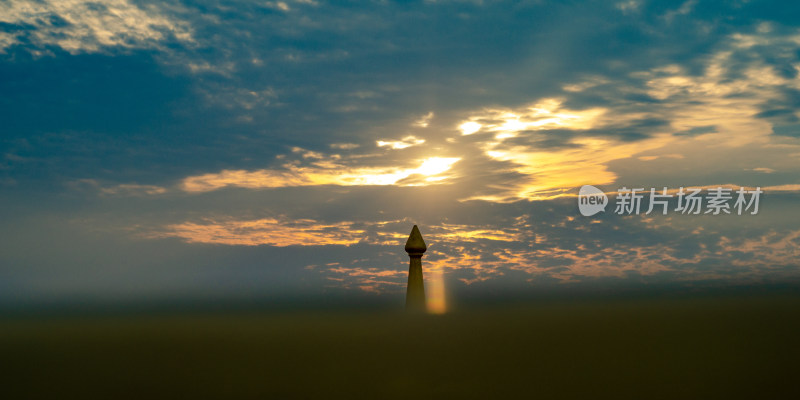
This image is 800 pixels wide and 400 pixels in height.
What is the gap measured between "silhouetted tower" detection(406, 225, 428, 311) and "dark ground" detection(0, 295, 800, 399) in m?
0.81

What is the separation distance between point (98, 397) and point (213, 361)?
20.1 feet

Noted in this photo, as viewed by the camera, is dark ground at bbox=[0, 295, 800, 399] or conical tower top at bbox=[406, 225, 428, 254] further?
conical tower top at bbox=[406, 225, 428, 254]

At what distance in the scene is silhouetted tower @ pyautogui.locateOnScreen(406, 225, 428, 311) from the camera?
24.7m

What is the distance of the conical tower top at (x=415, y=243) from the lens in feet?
80.9

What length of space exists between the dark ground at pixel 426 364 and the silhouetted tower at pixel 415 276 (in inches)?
31.7

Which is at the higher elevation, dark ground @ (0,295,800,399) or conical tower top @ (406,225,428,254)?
conical tower top @ (406,225,428,254)

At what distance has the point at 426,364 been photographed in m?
18.8

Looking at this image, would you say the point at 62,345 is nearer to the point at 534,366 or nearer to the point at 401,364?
the point at 401,364

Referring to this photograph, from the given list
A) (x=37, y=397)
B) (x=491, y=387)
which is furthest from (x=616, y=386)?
(x=37, y=397)

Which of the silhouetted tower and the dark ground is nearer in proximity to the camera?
the dark ground

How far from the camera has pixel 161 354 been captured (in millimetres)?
23531

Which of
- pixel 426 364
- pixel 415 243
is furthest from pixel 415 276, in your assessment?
pixel 426 364

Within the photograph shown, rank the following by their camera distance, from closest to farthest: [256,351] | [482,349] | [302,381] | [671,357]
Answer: [302,381], [671,357], [482,349], [256,351]

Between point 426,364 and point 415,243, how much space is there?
691 centimetres
